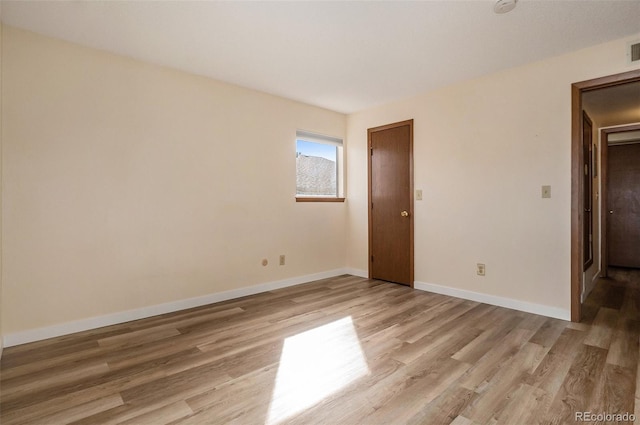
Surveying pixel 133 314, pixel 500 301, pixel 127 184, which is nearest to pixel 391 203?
pixel 500 301

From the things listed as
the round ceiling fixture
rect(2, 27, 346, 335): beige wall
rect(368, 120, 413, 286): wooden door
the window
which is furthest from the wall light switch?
rect(2, 27, 346, 335): beige wall

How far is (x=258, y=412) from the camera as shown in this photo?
1.61m

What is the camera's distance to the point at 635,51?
100.0 inches

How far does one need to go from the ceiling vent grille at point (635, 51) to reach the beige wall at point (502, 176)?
A: 0.16 ft

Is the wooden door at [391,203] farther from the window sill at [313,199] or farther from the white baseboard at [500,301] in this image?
Result: the window sill at [313,199]

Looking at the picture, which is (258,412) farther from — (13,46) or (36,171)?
(13,46)

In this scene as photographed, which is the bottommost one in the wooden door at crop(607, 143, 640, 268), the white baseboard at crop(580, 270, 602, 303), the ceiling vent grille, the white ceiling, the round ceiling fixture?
the white baseboard at crop(580, 270, 602, 303)

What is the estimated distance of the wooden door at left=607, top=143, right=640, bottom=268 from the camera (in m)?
5.05

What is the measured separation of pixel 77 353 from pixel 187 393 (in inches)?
43.4

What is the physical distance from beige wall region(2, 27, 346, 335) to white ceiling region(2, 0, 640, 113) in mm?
313

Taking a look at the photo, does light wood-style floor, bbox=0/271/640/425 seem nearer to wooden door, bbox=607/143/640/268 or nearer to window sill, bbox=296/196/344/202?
window sill, bbox=296/196/344/202

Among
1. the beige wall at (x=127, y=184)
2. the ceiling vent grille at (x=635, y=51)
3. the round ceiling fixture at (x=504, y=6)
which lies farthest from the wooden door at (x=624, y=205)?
the beige wall at (x=127, y=184)

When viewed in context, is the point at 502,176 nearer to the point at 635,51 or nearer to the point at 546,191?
the point at 546,191

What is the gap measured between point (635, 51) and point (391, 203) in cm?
259
